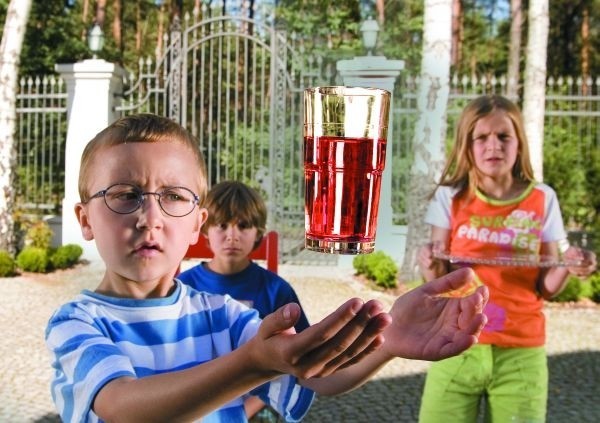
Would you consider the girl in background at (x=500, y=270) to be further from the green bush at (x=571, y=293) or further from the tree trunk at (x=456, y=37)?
the tree trunk at (x=456, y=37)

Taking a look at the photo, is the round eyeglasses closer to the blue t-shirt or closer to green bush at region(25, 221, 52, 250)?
the blue t-shirt

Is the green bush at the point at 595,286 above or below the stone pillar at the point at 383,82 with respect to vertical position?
below

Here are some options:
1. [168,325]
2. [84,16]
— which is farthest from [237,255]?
[84,16]

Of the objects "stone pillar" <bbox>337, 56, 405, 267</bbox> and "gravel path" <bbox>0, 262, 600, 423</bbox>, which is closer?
"gravel path" <bbox>0, 262, 600, 423</bbox>

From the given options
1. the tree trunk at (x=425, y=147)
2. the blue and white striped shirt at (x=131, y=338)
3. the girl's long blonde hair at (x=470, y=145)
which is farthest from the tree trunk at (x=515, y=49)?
the blue and white striped shirt at (x=131, y=338)

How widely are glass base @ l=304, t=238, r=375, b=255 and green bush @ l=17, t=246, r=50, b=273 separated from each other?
1036 centimetres

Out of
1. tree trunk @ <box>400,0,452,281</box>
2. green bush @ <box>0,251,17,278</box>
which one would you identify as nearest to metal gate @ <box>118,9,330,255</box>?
tree trunk @ <box>400,0,452,281</box>

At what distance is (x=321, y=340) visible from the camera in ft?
2.32

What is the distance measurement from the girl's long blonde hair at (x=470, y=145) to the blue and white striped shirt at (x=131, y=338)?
1327mm

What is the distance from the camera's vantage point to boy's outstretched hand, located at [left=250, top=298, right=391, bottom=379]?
0.69 metres

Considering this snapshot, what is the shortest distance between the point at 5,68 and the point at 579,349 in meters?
8.14

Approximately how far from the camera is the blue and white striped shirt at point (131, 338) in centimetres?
99

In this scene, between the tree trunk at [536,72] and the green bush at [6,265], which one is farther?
the tree trunk at [536,72]

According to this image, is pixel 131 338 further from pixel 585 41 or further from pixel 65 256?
pixel 585 41
